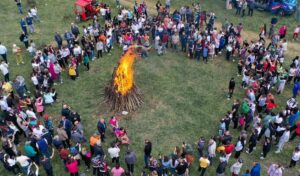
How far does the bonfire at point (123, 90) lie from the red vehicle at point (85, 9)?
958cm

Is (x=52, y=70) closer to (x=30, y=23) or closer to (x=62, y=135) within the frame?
(x=62, y=135)

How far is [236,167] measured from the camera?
15.7 meters

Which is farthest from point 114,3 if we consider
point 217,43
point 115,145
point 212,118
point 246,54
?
point 115,145

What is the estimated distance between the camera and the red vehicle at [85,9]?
2777cm

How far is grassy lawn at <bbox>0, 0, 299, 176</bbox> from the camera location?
18.6m

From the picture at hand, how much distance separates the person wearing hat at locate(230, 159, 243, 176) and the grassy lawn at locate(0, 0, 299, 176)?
1199 mm

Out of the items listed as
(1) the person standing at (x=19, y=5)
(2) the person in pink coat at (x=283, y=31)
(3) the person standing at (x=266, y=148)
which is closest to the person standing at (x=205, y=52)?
(2) the person in pink coat at (x=283, y=31)

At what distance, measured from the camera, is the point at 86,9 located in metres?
28.0

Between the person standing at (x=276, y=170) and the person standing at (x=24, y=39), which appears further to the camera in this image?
the person standing at (x=24, y=39)

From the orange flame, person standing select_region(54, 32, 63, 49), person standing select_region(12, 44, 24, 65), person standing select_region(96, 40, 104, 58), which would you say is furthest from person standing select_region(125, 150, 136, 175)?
person standing select_region(12, 44, 24, 65)

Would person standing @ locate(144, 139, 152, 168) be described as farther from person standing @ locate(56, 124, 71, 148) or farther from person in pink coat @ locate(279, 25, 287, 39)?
person in pink coat @ locate(279, 25, 287, 39)

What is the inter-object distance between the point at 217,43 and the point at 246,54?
2008mm

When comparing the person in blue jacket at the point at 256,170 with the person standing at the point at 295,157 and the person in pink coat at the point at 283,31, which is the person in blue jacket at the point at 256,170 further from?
the person in pink coat at the point at 283,31

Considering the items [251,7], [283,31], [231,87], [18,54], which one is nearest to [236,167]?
[231,87]
